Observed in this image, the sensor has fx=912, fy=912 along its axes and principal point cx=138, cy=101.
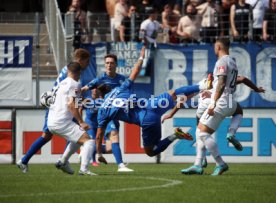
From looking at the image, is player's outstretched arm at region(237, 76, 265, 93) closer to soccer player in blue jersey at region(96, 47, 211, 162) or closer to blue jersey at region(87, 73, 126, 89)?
soccer player in blue jersey at region(96, 47, 211, 162)

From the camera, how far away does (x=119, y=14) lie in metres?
24.2

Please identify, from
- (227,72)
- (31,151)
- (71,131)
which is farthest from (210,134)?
(31,151)

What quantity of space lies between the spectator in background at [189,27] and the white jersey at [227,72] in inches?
367

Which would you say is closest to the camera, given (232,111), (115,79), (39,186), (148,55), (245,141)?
(39,186)

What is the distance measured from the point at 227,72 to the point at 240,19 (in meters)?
8.98

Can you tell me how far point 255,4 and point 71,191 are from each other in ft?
42.3

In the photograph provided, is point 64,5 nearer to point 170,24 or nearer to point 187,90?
point 170,24

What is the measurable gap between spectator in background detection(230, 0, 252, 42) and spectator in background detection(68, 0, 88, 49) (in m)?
3.85

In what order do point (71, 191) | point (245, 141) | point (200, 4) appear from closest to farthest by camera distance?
point (71, 191), point (245, 141), point (200, 4)

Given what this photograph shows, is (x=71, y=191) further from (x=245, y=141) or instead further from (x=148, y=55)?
(x=148, y=55)

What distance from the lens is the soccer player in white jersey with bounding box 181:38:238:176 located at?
1397 cm

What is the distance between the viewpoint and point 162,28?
23922mm

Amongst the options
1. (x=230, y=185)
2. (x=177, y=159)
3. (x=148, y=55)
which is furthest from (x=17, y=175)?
(x=148, y=55)

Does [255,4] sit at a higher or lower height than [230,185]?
higher
